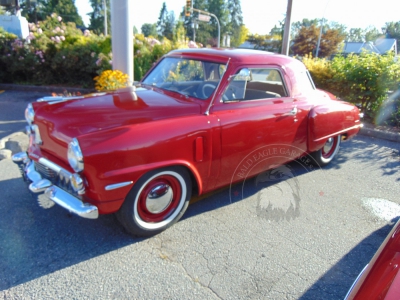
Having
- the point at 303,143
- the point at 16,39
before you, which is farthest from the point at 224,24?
the point at 303,143

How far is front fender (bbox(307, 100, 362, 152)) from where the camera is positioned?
12.8 feet

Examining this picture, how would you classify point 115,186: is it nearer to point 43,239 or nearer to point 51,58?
point 43,239

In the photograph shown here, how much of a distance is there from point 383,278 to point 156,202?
1822 mm

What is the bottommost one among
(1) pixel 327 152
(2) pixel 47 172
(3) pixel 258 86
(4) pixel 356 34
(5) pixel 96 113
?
(1) pixel 327 152

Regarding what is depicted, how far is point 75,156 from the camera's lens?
7.54 ft

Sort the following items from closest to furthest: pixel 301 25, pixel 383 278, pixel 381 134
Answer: pixel 383 278, pixel 381 134, pixel 301 25

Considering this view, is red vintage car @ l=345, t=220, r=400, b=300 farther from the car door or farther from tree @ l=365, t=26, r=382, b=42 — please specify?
tree @ l=365, t=26, r=382, b=42

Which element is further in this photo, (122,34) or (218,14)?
(218,14)

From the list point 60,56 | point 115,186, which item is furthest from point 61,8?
point 115,186

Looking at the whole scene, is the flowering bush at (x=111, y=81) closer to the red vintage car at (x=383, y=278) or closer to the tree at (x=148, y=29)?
the red vintage car at (x=383, y=278)

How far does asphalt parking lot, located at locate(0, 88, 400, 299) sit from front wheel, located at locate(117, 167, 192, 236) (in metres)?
0.12

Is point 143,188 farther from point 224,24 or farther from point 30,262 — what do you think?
point 224,24

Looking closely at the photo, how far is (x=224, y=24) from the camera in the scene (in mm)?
61062

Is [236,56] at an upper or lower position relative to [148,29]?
lower
